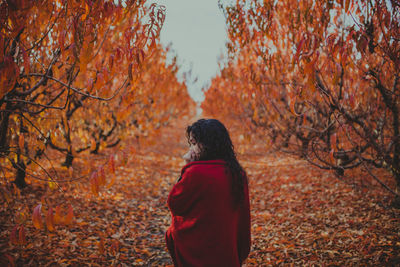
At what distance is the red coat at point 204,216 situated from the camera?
70.6 inches

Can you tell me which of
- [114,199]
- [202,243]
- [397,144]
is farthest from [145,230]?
[397,144]

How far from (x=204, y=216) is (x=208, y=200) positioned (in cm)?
14

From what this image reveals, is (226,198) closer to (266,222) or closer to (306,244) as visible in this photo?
(306,244)

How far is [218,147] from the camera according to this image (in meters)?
1.91

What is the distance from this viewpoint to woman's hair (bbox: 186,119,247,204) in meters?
1.88

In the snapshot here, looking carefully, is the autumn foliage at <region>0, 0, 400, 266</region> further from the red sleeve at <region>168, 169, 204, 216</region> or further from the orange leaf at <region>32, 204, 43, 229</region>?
the red sleeve at <region>168, 169, 204, 216</region>

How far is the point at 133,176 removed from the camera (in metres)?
8.02

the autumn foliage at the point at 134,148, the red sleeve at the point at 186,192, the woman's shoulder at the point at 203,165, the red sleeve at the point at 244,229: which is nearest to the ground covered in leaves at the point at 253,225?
the autumn foliage at the point at 134,148

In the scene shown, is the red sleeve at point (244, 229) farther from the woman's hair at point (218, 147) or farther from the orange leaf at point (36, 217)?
the orange leaf at point (36, 217)

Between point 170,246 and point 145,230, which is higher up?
point 170,246

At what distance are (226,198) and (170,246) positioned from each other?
2.33ft

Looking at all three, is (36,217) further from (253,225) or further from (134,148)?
(253,225)

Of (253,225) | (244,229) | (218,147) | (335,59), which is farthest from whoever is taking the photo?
(253,225)

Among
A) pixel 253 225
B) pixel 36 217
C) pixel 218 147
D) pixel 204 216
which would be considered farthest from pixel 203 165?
pixel 253 225
